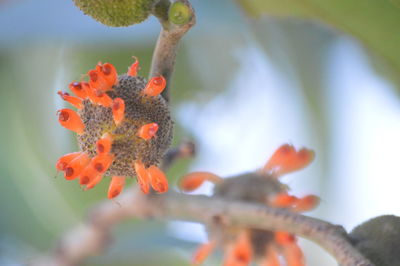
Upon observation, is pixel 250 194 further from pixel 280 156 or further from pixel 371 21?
pixel 371 21

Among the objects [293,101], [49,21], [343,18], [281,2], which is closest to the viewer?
[343,18]

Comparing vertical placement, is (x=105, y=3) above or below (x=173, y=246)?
below

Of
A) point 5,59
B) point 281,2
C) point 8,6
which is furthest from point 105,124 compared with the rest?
point 5,59

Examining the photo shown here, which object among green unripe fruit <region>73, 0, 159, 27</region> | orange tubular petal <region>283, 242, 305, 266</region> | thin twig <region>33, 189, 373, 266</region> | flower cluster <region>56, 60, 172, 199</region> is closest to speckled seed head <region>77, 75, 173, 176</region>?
flower cluster <region>56, 60, 172, 199</region>

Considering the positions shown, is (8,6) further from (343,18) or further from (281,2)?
(343,18)

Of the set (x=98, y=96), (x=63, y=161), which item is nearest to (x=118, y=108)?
(x=98, y=96)

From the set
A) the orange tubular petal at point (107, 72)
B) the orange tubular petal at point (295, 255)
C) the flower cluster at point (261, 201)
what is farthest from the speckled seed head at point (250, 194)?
the orange tubular petal at point (107, 72)

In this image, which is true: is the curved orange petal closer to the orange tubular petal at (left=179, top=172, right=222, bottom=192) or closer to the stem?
the stem
